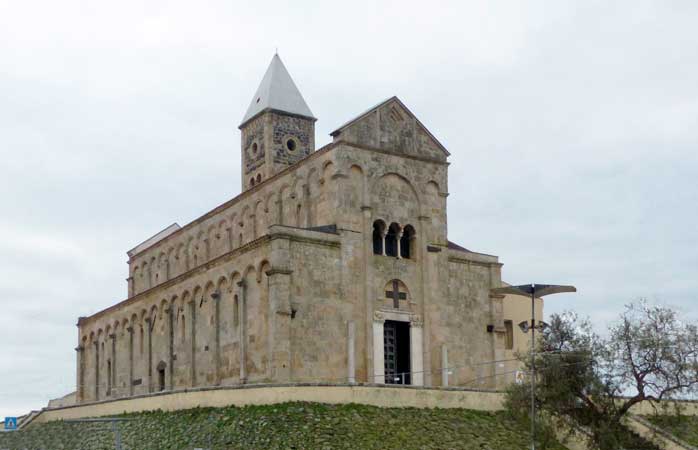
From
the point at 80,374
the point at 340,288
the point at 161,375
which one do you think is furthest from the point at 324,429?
the point at 80,374

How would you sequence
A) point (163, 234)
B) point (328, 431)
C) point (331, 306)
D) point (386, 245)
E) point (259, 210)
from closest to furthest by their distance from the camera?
point (328, 431) → point (331, 306) → point (386, 245) → point (259, 210) → point (163, 234)

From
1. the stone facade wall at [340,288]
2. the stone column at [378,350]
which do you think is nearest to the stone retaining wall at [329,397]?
the stone facade wall at [340,288]

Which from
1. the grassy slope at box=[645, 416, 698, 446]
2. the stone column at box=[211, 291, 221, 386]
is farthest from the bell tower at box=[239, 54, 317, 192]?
the grassy slope at box=[645, 416, 698, 446]

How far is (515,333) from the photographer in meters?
59.0

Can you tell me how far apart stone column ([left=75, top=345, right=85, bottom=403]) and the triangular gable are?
96.9 feet

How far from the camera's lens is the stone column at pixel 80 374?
69.9 meters

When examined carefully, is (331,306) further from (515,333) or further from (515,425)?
(515,333)

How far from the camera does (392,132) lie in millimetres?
52812

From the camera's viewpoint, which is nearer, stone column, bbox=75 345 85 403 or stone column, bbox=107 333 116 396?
stone column, bbox=107 333 116 396

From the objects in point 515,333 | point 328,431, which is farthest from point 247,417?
point 515,333

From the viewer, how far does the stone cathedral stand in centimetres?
4769

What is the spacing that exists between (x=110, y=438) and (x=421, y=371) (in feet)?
50.0

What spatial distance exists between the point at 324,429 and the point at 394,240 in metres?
→ 15.6

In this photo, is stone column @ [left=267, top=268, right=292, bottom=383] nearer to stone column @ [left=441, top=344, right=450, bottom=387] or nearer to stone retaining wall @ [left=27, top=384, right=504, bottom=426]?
stone retaining wall @ [left=27, top=384, right=504, bottom=426]
